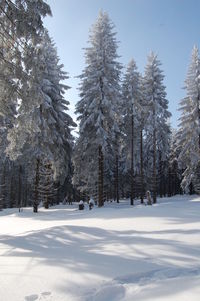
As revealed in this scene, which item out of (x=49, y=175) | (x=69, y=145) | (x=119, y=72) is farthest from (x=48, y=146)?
(x=119, y=72)

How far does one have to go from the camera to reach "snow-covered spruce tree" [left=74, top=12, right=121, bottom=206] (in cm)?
2481

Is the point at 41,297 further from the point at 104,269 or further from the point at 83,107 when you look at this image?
the point at 83,107

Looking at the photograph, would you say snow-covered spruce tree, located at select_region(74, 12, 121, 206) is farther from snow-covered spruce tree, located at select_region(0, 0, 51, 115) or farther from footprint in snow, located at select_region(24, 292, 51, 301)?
footprint in snow, located at select_region(24, 292, 51, 301)

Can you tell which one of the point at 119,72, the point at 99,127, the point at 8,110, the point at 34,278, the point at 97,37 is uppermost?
the point at 97,37

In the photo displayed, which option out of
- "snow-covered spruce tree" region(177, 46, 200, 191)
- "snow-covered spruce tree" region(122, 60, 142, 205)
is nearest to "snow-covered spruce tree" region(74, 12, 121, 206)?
"snow-covered spruce tree" region(122, 60, 142, 205)

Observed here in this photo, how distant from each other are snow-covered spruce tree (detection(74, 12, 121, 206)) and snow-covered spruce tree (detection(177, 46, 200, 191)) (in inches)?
344

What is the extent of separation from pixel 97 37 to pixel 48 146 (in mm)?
10302

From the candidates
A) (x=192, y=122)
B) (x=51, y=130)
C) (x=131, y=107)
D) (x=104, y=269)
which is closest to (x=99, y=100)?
(x=51, y=130)

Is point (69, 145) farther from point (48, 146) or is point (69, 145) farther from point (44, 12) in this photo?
point (44, 12)

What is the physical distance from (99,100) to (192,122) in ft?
37.2

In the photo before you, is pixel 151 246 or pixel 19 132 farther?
pixel 19 132

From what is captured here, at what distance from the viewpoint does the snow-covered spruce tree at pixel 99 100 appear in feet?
81.4

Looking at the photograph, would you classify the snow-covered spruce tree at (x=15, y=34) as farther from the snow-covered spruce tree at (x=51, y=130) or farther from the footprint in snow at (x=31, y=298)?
the footprint in snow at (x=31, y=298)

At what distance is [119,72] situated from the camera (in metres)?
26.6
